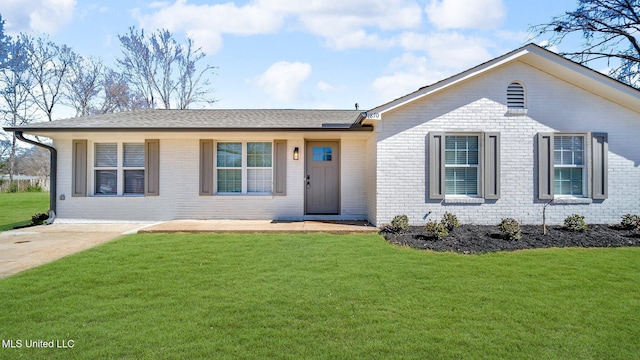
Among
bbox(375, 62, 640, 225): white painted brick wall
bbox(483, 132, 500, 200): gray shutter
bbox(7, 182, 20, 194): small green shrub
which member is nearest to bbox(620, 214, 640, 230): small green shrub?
bbox(375, 62, 640, 225): white painted brick wall

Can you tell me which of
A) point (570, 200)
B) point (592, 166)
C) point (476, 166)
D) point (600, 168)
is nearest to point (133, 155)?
point (476, 166)

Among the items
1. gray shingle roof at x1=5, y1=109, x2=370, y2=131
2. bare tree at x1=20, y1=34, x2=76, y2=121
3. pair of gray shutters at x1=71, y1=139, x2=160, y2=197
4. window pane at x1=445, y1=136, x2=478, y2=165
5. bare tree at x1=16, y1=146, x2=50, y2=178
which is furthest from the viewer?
bare tree at x1=16, y1=146, x2=50, y2=178

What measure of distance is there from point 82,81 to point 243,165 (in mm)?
26108

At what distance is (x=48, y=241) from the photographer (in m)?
7.21

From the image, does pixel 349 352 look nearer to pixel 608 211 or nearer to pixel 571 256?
pixel 571 256

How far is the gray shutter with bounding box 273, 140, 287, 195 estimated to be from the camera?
960cm

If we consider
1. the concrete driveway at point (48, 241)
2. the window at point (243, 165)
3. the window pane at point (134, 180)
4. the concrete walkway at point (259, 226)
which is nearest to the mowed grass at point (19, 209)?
the concrete driveway at point (48, 241)

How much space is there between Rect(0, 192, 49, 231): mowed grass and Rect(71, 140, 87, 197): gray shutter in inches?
92.7

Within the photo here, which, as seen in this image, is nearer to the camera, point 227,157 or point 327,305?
point 327,305

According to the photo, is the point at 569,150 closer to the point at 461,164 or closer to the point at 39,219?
the point at 461,164

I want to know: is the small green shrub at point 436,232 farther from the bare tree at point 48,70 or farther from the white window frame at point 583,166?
the bare tree at point 48,70

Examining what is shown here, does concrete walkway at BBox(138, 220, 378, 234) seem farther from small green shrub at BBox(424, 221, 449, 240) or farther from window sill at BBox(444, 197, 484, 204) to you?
window sill at BBox(444, 197, 484, 204)

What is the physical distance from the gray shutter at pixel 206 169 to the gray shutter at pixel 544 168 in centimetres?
880

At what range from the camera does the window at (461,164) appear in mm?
8438
